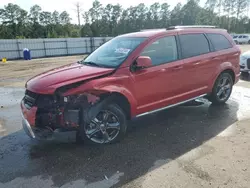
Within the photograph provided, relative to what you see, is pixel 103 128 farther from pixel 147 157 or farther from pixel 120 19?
pixel 120 19

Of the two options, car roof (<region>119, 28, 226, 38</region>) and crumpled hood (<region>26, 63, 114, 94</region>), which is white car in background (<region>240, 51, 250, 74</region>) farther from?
crumpled hood (<region>26, 63, 114, 94</region>)

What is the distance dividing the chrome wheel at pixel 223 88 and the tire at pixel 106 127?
9.22 ft

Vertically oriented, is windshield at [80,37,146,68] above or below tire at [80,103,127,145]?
above

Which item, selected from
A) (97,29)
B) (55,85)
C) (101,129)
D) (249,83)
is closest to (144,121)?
(101,129)

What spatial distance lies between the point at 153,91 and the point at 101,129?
117 centimetres

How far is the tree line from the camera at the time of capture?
5003cm

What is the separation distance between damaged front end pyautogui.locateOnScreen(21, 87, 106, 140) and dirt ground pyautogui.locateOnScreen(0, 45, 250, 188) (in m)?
0.43

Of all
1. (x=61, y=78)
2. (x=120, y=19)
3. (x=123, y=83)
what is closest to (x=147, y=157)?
(x=123, y=83)

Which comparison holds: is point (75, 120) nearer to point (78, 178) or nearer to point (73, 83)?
point (73, 83)

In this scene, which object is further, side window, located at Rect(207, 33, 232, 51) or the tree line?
the tree line

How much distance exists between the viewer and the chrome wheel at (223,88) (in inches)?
216

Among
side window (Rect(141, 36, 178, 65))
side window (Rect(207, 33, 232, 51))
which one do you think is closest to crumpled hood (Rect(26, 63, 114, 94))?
side window (Rect(141, 36, 178, 65))

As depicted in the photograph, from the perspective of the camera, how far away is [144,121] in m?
4.84

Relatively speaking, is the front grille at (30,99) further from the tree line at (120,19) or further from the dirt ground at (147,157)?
the tree line at (120,19)
